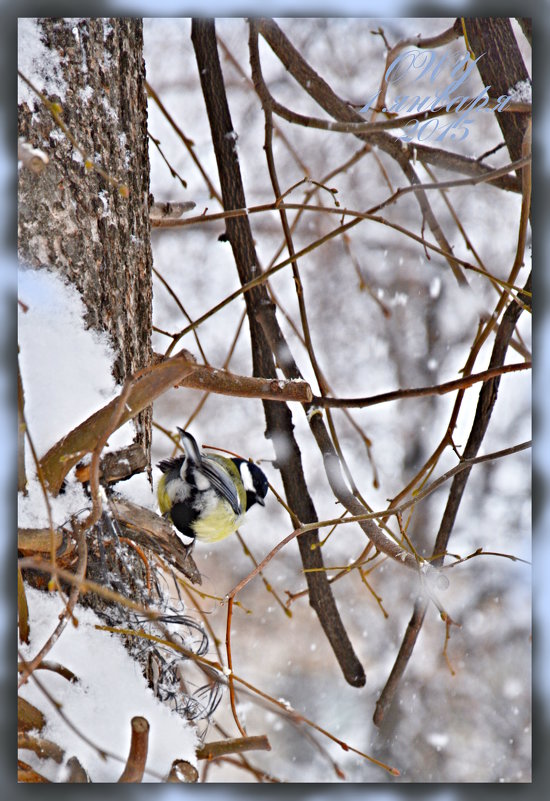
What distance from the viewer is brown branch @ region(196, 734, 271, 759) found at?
685mm

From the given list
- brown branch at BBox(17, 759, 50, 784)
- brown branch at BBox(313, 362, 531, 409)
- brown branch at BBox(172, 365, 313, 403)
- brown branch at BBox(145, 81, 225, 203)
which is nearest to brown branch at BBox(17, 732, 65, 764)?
Answer: brown branch at BBox(17, 759, 50, 784)

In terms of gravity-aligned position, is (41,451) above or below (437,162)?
below

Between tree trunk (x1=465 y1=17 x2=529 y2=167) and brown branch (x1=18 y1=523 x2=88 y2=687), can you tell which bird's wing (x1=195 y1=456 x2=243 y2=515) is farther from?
tree trunk (x1=465 y1=17 x2=529 y2=167)

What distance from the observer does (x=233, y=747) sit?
27.5 inches

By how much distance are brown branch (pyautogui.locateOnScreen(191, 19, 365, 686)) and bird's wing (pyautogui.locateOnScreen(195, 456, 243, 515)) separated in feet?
0.34

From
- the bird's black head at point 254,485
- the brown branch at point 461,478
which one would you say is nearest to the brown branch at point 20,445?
the bird's black head at point 254,485

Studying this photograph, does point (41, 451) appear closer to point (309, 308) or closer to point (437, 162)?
point (437, 162)

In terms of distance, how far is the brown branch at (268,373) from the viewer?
1.01 meters

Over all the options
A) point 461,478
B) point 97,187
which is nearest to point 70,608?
point 97,187

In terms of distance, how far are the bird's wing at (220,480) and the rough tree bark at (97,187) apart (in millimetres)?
94

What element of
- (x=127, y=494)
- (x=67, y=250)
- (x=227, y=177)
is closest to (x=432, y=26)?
(x=227, y=177)

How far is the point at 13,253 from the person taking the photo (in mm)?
713

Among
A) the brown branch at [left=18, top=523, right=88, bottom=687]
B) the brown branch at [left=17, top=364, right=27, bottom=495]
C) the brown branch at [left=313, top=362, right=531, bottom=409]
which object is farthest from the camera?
the brown branch at [left=313, top=362, right=531, bottom=409]

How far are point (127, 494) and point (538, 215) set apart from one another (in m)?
0.58
